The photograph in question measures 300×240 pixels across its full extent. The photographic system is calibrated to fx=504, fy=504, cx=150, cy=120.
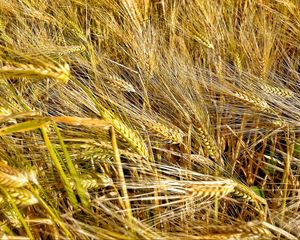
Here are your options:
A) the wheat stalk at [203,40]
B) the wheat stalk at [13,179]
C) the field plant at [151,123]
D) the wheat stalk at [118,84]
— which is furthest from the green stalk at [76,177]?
the wheat stalk at [203,40]

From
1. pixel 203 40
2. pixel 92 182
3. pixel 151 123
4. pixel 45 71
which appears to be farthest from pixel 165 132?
pixel 203 40

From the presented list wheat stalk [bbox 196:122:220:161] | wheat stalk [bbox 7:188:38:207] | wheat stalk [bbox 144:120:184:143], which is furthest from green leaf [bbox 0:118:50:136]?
wheat stalk [bbox 196:122:220:161]

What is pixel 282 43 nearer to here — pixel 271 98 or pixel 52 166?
pixel 271 98

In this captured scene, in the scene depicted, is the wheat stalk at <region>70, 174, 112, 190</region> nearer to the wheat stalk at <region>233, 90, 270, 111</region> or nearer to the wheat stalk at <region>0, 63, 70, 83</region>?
the wheat stalk at <region>0, 63, 70, 83</region>

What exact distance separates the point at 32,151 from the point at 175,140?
33cm

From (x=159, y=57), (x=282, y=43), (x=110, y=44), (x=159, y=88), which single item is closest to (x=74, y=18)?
(x=110, y=44)

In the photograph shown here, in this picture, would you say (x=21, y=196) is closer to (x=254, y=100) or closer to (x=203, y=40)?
(x=254, y=100)

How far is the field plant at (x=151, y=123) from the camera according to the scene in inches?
36.2

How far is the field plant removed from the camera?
3.02ft

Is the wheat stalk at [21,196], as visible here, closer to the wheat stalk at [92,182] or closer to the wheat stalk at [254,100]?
the wheat stalk at [92,182]

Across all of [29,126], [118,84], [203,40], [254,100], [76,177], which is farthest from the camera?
[203,40]

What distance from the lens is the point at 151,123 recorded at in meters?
1.17

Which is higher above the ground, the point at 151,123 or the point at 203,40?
the point at 203,40

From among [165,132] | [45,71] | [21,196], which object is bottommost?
[21,196]
